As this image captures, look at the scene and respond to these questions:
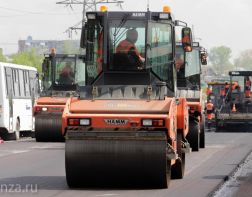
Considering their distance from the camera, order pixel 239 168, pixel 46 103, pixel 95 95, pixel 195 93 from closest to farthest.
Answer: pixel 95 95, pixel 239 168, pixel 195 93, pixel 46 103

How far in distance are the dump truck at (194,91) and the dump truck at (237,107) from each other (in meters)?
18.8

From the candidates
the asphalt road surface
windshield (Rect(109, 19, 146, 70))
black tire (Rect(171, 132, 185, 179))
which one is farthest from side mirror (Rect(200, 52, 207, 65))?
windshield (Rect(109, 19, 146, 70))

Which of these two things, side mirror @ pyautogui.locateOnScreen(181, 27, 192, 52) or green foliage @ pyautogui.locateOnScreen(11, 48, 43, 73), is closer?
side mirror @ pyautogui.locateOnScreen(181, 27, 192, 52)

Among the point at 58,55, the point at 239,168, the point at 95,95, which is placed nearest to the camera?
the point at 95,95

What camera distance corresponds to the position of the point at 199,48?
29891mm

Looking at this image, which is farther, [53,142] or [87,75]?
[53,142]

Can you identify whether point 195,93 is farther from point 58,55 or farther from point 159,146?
point 159,146

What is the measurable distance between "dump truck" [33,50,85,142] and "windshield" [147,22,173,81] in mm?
13483

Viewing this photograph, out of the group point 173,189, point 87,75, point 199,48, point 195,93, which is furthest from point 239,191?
point 199,48

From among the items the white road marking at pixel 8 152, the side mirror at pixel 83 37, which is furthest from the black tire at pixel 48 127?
the side mirror at pixel 83 37

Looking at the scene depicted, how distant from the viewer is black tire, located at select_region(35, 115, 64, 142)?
3216cm

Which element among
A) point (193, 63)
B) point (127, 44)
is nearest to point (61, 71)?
point (193, 63)

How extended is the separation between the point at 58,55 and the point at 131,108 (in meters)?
19.4

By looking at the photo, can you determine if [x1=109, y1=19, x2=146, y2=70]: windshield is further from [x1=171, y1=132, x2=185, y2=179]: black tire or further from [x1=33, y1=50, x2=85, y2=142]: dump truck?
[x1=33, y1=50, x2=85, y2=142]: dump truck
